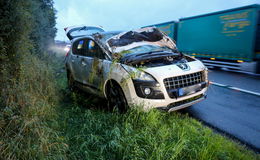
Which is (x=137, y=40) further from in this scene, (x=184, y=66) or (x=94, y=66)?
(x=184, y=66)

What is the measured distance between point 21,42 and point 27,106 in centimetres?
125

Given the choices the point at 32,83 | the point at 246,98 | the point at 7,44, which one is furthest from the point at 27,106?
the point at 246,98

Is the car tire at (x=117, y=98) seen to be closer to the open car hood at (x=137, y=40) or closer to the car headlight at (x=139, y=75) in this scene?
the car headlight at (x=139, y=75)

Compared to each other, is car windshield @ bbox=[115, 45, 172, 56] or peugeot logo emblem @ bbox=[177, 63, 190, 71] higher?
car windshield @ bbox=[115, 45, 172, 56]

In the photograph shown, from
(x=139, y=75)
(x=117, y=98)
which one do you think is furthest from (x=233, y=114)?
(x=117, y=98)

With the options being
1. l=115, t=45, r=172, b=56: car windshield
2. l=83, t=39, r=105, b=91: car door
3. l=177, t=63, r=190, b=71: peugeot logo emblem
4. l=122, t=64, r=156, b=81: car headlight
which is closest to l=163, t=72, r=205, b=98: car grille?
l=177, t=63, r=190, b=71: peugeot logo emblem

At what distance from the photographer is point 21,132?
7.91ft

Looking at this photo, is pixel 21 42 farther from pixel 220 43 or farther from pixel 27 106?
pixel 220 43

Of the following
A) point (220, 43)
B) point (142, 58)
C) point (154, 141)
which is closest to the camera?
point (154, 141)

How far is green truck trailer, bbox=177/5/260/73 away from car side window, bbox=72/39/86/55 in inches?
316

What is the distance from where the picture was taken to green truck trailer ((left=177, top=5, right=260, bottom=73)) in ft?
30.1

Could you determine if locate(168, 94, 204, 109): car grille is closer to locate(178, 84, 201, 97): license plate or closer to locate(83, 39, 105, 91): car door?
locate(178, 84, 201, 97): license plate

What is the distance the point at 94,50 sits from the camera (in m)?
4.50

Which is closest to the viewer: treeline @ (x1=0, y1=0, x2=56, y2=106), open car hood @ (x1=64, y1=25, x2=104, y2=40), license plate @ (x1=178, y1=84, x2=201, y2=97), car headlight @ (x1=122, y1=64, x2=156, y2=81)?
treeline @ (x1=0, y1=0, x2=56, y2=106)
